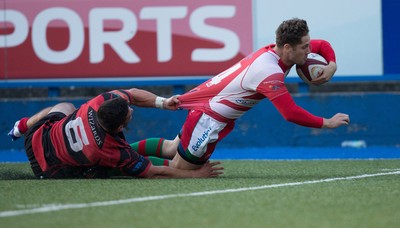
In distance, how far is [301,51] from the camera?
8133 millimetres

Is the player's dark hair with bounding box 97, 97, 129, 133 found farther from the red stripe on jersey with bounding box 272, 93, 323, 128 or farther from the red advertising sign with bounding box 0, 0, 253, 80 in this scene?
the red advertising sign with bounding box 0, 0, 253, 80

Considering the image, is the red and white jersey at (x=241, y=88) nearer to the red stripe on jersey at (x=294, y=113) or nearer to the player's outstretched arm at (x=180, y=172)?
the red stripe on jersey at (x=294, y=113)

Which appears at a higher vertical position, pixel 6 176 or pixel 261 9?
pixel 261 9

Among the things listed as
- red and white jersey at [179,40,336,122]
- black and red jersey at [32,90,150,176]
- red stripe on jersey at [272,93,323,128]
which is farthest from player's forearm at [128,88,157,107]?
red stripe on jersey at [272,93,323,128]

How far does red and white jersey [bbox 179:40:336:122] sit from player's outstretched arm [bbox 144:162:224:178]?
49cm

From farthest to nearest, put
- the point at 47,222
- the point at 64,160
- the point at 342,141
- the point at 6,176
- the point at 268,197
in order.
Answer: the point at 342,141, the point at 6,176, the point at 64,160, the point at 268,197, the point at 47,222

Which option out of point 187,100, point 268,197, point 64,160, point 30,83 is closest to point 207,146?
point 187,100

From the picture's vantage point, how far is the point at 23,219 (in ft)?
18.5

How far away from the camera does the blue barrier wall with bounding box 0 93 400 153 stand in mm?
12359

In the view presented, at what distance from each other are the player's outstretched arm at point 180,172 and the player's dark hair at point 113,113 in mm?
568

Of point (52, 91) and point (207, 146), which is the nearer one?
point (207, 146)

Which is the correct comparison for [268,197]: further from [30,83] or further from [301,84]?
[30,83]

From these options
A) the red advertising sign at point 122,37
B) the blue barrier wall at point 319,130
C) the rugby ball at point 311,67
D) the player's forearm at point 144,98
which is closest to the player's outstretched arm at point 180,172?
the player's forearm at point 144,98

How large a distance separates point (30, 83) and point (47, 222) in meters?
7.66
